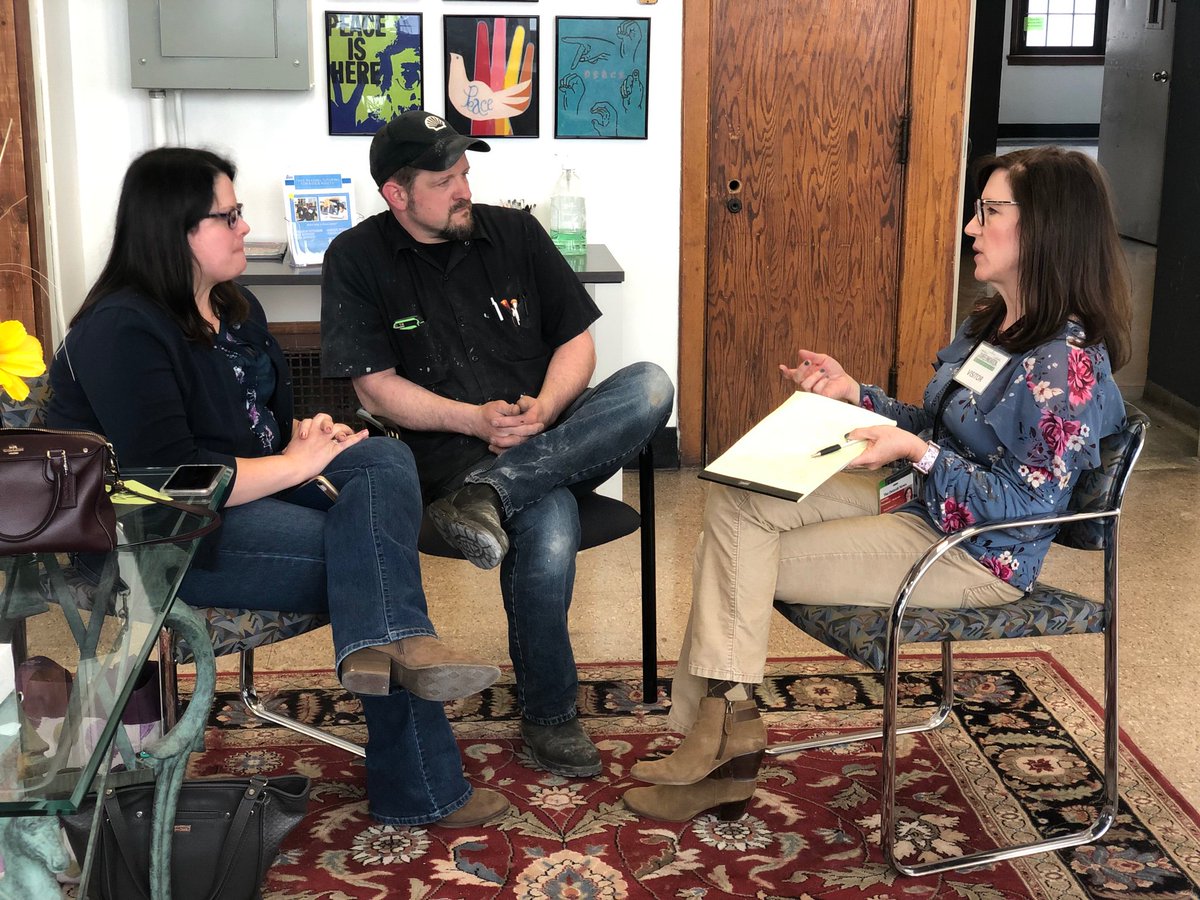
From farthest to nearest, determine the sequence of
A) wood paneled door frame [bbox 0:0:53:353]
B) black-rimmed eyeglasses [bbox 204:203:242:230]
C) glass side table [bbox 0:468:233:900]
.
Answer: wood paneled door frame [bbox 0:0:53:353]
black-rimmed eyeglasses [bbox 204:203:242:230]
glass side table [bbox 0:468:233:900]

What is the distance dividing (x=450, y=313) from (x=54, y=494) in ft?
4.09

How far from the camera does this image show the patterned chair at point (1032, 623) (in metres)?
2.19

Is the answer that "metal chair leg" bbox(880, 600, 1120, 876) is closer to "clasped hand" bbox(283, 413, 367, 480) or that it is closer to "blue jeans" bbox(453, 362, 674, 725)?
"blue jeans" bbox(453, 362, 674, 725)

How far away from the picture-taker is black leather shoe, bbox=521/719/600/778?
2582mm

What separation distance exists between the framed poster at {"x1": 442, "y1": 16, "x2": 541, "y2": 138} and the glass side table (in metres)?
2.59

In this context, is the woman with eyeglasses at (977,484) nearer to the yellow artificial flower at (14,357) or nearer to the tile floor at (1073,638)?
the tile floor at (1073,638)

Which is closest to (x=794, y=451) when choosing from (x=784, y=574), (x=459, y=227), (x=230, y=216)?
(x=784, y=574)

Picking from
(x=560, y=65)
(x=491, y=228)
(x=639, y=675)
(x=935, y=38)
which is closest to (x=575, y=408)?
(x=491, y=228)

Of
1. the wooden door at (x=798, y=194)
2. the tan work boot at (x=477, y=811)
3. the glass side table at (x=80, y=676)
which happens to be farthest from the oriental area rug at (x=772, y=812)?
the wooden door at (x=798, y=194)

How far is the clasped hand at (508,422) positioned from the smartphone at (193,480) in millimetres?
700

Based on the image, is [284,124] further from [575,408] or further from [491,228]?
[575,408]

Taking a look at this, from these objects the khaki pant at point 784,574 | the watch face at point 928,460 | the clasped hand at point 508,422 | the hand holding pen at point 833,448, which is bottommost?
the khaki pant at point 784,574

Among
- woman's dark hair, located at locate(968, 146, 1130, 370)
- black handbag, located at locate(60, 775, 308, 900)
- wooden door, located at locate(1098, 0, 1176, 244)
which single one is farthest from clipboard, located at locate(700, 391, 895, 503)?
wooden door, located at locate(1098, 0, 1176, 244)

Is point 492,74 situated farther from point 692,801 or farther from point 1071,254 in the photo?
point 692,801
